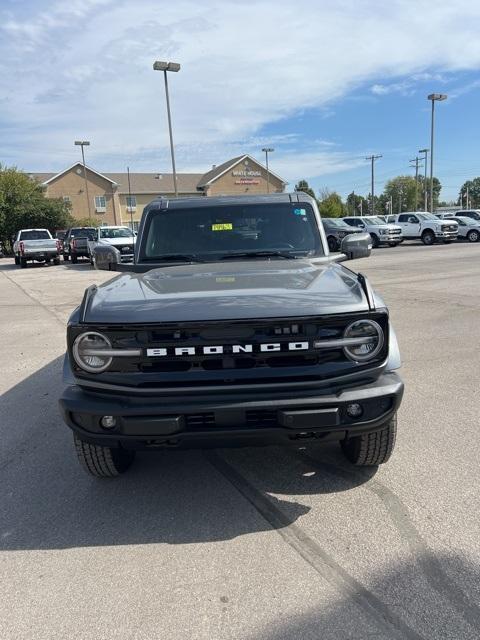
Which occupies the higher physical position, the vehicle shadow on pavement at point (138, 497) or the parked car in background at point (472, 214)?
the parked car in background at point (472, 214)

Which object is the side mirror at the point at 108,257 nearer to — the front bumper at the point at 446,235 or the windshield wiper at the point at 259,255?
the windshield wiper at the point at 259,255

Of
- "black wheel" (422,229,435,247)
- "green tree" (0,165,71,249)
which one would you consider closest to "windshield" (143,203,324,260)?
"black wheel" (422,229,435,247)

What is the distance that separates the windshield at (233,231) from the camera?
447 cm

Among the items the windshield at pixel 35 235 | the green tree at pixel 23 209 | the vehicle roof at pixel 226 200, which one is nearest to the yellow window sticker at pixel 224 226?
the vehicle roof at pixel 226 200

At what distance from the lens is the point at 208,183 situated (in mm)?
65938

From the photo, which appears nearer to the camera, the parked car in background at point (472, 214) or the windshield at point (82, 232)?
the windshield at point (82, 232)

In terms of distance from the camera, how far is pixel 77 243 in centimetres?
2684

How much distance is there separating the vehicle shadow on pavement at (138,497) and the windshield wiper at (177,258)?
62.0 inches

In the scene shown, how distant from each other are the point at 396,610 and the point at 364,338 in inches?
51.3

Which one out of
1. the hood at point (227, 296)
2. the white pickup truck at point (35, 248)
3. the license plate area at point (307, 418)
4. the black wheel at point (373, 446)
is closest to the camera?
the license plate area at point (307, 418)

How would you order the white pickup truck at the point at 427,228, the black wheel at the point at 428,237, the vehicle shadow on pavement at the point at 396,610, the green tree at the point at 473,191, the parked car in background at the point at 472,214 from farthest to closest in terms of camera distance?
the green tree at the point at 473,191 → the parked car in background at the point at 472,214 → the black wheel at the point at 428,237 → the white pickup truck at the point at 427,228 → the vehicle shadow on pavement at the point at 396,610

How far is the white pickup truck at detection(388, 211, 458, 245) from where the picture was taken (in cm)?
2949

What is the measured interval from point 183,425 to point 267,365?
55cm

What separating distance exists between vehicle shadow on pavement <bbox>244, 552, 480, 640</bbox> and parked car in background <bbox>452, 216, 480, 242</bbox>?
105ft
